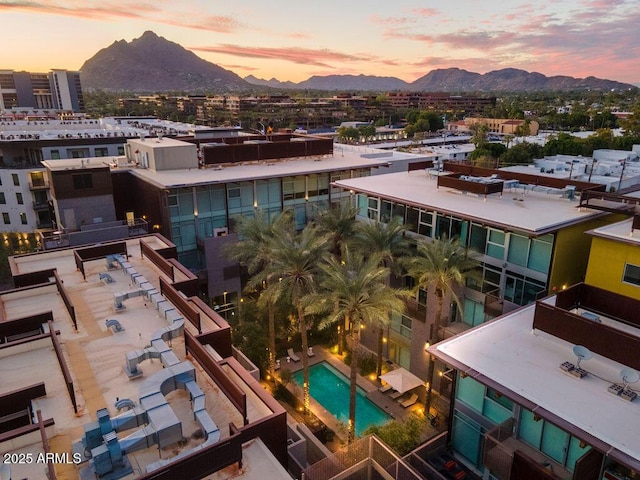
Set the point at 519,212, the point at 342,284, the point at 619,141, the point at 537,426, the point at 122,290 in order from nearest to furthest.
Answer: the point at 537,426
the point at 342,284
the point at 122,290
the point at 519,212
the point at 619,141

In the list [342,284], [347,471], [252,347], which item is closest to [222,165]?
[252,347]

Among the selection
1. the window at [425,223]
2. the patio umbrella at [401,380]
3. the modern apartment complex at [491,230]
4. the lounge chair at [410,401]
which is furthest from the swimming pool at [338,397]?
the window at [425,223]

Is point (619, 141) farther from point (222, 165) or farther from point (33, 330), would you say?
A: point (33, 330)

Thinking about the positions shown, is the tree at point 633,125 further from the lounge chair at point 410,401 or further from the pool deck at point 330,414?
the pool deck at point 330,414

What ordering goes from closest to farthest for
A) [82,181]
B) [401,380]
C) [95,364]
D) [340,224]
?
[95,364] → [401,380] → [340,224] → [82,181]

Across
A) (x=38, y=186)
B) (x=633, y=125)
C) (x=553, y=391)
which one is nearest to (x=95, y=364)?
(x=553, y=391)

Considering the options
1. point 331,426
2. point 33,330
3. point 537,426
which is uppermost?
point 33,330

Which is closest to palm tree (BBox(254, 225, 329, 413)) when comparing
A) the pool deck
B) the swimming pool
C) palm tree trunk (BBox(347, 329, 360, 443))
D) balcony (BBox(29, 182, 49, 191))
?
palm tree trunk (BBox(347, 329, 360, 443))

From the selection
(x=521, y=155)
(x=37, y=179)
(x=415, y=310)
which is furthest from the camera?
(x=521, y=155)

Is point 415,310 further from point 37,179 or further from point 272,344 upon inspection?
point 37,179
